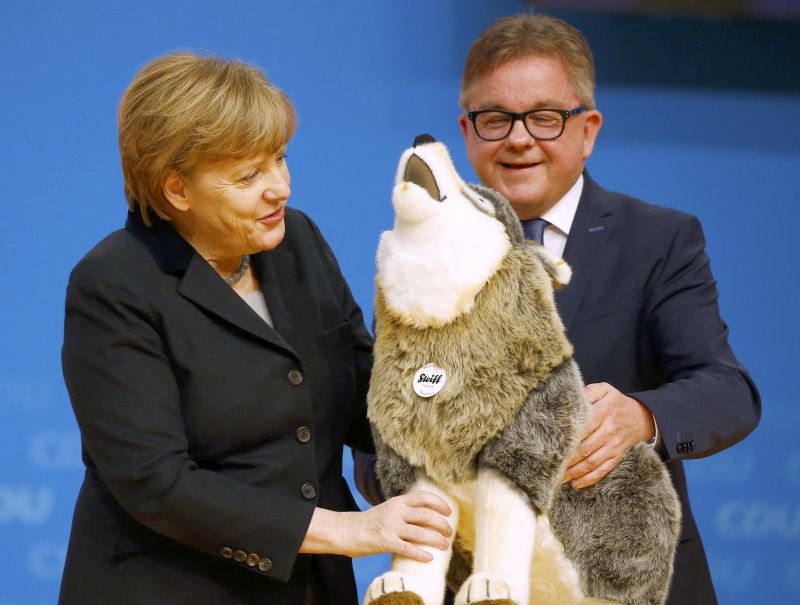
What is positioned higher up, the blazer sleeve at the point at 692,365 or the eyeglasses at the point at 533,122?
the eyeglasses at the point at 533,122

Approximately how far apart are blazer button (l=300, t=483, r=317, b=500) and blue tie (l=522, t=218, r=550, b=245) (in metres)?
0.55

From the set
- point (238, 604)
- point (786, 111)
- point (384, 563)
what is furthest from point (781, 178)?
point (238, 604)

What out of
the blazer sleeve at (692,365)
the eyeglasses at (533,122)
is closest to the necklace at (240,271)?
the eyeglasses at (533,122)

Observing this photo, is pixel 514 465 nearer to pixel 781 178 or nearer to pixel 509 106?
pixel 509 106

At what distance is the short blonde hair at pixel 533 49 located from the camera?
176 cm

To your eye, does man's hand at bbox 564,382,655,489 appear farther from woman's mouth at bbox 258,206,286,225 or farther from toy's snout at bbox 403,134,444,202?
woman's mouth at bbox 258,206,286,225

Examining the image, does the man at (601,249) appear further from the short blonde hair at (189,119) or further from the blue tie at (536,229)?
the short blonde hair at (189,119)

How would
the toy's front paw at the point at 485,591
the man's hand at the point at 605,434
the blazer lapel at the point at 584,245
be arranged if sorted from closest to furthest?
the toy's front paw at the point at 485,591, the man's hand at the point at 605,434, the blazer lapel at the point at 584,245

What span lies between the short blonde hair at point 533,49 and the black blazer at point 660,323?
0.21m

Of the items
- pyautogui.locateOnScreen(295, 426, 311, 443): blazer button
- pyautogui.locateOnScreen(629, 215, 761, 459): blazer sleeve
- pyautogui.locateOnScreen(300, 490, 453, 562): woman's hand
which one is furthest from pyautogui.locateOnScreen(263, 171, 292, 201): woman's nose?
pyautogui.locateOnScreen(629, 215, 761, 459): blazer sleeve

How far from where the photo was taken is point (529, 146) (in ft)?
5.65

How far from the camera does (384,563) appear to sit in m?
2.96

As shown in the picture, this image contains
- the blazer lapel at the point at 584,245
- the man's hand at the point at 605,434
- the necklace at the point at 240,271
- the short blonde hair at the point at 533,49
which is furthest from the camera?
the short blonde hair at the point at 533,49

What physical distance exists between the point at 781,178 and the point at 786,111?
7.4 inches
